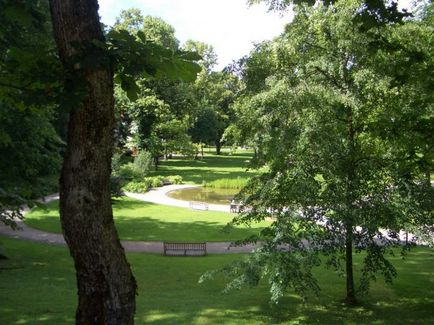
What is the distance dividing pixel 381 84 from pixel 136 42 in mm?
8560

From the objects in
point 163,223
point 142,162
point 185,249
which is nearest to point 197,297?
point 185,249

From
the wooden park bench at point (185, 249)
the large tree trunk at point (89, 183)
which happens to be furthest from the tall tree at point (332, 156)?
the wooden park bench at point (185, 249)

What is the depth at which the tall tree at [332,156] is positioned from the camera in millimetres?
9789

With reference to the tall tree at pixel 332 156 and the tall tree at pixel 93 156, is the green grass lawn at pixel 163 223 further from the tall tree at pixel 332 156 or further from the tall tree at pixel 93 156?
A: the tall tree at pixel 93 156

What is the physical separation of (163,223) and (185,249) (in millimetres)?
7272

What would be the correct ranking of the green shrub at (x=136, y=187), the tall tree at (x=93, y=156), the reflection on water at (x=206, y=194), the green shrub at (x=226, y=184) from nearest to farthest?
the tall tree at (x=93, y=156) → the reflection on water at (x=206, y=194) → the green shrub at (x=136, y=187) → the green shrub at (x=226, y=184)

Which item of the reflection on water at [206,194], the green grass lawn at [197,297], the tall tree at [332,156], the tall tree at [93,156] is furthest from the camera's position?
the reflection on water at [206,194]

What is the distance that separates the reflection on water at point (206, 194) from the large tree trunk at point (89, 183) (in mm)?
30783

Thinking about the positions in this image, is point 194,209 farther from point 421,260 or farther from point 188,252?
point 421,260

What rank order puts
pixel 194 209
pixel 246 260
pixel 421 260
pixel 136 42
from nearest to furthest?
pixel 136 42
pixel 246 260
pixel 421 260
pixel 194 209

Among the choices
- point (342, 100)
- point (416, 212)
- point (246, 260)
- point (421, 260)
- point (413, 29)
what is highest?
point (413, 29)

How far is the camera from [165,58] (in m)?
3.29

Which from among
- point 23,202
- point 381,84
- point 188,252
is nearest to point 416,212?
point 381,84

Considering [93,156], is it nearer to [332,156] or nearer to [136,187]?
[332,156]
